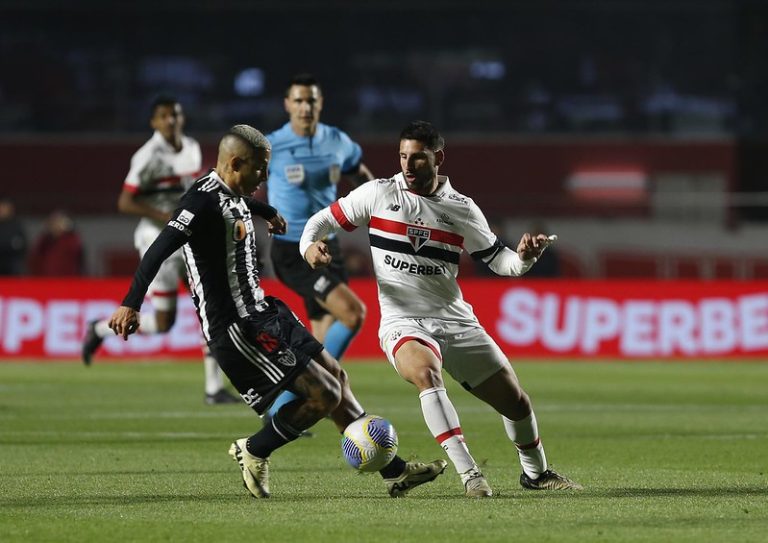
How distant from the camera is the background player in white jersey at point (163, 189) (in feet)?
44.8

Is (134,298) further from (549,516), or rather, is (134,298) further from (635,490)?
(635,490)

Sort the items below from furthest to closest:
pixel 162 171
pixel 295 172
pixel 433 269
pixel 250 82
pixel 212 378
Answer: pixel 250 82 < pixel 162 171 < pixel 212 378 < pixel 295 172 < pixel 433 269

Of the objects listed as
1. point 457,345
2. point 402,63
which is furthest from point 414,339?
point 402,63

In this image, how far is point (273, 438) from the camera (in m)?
7.64

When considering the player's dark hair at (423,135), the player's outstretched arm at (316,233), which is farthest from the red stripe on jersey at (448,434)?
the player's dark hair at (423,135)

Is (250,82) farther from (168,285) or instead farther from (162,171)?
(168,285)

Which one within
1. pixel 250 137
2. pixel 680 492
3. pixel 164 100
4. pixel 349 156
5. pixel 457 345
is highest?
pixel 250 137

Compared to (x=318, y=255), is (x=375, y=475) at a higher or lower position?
lower

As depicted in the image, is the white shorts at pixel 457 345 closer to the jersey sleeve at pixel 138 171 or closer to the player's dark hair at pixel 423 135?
the player's dark hair at pixel 423 135

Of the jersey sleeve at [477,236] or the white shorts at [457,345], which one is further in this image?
the jersey sleeve at [477,236]

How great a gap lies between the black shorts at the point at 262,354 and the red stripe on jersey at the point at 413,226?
0.80 m

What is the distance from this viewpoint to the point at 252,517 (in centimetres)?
688

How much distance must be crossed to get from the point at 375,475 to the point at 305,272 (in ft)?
10.3

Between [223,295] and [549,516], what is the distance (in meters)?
1.92
